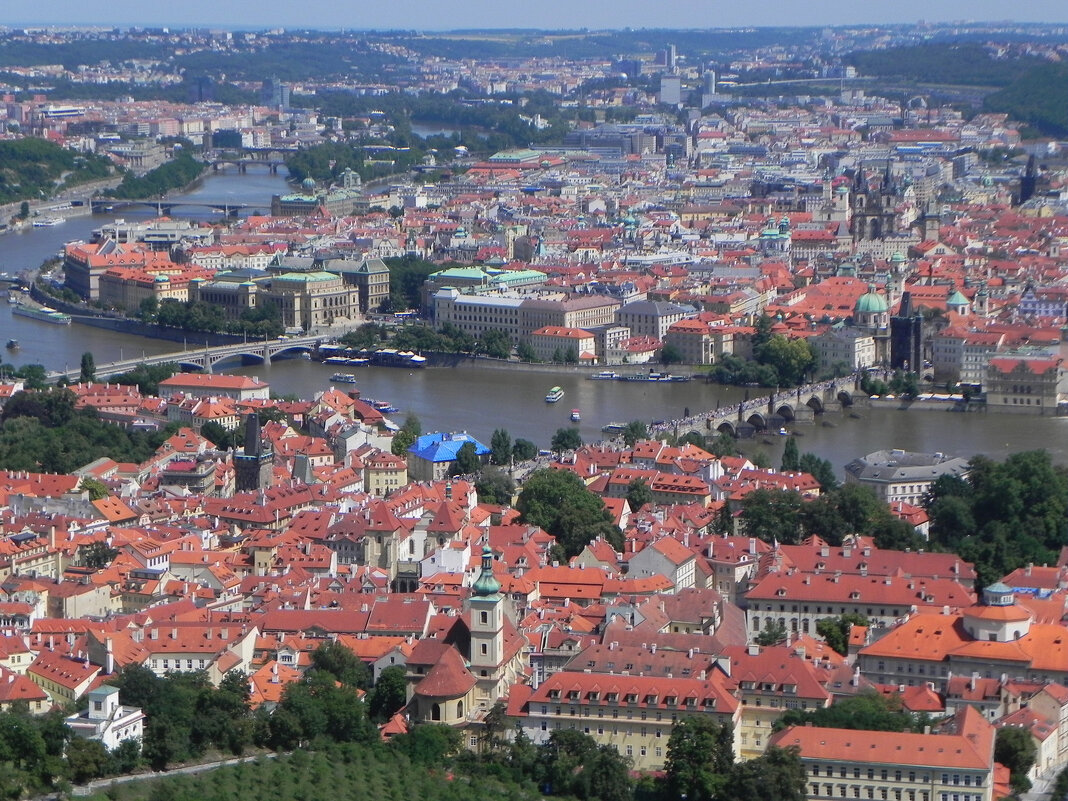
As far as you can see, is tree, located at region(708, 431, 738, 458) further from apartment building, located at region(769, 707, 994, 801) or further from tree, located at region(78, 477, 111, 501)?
apartment building, located at region(769, 707, 994, 801)

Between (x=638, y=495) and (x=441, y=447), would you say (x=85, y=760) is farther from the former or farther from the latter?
(x=441, y=447)

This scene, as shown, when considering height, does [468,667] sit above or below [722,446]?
above

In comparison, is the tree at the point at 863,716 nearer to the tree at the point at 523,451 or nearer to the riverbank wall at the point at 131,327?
the tree at the point at 523,451

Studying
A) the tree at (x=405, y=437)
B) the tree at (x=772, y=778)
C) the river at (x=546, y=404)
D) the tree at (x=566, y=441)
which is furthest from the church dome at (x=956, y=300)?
the tree at (x=772, y=778)

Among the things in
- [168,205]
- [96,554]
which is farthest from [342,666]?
[168,205]

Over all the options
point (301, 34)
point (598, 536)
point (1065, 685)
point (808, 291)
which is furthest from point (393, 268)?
point (301, 34)
